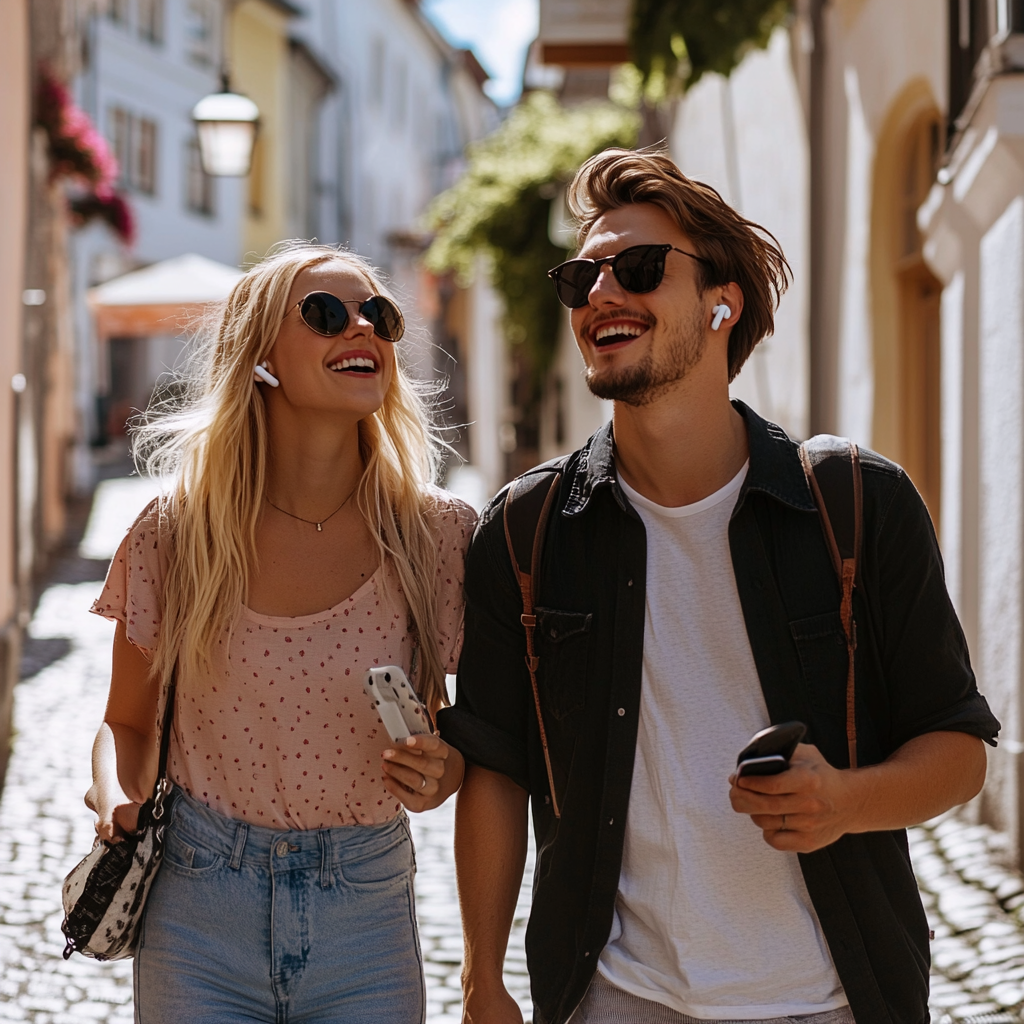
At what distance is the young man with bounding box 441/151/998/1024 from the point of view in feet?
7.81

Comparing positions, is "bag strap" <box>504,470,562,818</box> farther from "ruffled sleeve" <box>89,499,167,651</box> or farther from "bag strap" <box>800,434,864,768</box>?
"ruffled sleeve" <box>89,499,167,651</box>

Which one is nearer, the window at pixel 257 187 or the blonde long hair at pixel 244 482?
the blonde long hair at pixel 244 482

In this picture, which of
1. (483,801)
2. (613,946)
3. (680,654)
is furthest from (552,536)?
(613,946)

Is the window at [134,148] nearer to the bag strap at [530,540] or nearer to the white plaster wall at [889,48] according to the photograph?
the white plaster wall at [889,48]

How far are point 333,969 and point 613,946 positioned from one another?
0.54 metres

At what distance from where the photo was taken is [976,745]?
241cm

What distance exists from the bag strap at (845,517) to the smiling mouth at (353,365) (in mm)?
956

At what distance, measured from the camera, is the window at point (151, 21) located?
29797 millimetres

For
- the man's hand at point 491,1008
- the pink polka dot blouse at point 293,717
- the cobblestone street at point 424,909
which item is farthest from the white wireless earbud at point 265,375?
the cobblestone street at point 424,909

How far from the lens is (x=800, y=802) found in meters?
2.17

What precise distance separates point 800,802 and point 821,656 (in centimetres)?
34

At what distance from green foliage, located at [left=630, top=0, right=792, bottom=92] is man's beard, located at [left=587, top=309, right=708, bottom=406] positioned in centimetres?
711

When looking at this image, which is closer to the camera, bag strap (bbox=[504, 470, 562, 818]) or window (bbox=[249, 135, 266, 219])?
bag strap (bbox=[504, 470, 562, 818])

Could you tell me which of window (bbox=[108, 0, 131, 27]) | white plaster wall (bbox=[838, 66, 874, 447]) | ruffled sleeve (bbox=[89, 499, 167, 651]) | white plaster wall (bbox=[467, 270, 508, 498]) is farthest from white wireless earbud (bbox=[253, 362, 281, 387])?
window (bbox=[108, 0, 131, 27])
